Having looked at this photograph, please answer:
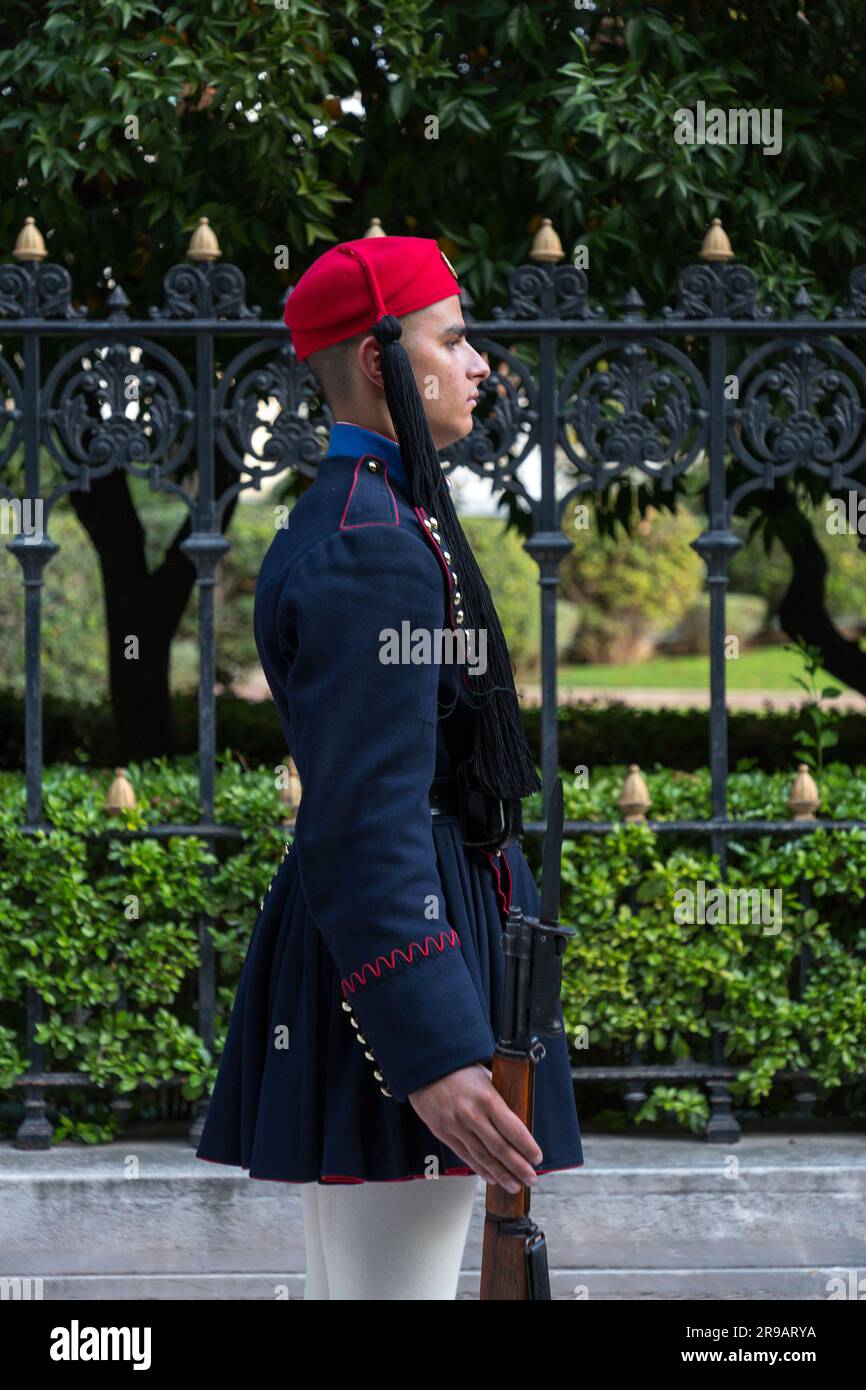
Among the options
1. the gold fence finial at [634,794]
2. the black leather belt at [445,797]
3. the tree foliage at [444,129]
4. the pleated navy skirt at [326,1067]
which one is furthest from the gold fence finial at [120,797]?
the black leather belt at [445,797]

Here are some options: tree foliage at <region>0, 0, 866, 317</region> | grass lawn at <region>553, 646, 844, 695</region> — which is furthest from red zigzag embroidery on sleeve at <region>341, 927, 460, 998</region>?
grass lawn at <region>553, 646, 844, 695</region>

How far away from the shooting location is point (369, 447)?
242 cm

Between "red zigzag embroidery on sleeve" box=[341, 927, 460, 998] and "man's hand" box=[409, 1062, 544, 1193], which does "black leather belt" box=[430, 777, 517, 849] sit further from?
"man's hand" box=[409, 1062, 544, 1193]

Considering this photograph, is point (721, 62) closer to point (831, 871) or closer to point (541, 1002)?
point (831, 871)

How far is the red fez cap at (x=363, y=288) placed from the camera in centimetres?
238

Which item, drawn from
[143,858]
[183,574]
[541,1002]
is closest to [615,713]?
[183,574]

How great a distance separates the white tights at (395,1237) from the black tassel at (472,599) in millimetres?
565

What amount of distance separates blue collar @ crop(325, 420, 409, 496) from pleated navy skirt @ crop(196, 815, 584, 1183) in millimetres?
497

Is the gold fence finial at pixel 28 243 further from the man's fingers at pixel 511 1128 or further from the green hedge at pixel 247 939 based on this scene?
the man's fingers at pixel 511 1128

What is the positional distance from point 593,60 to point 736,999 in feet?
10.1

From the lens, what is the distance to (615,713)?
9.12 meters

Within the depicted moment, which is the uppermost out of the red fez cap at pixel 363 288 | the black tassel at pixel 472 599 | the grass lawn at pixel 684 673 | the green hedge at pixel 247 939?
the red fez cap at pixel 363 288

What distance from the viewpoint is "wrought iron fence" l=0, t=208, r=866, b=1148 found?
5090 mm

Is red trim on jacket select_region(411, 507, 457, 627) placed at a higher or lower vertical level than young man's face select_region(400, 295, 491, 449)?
lower
